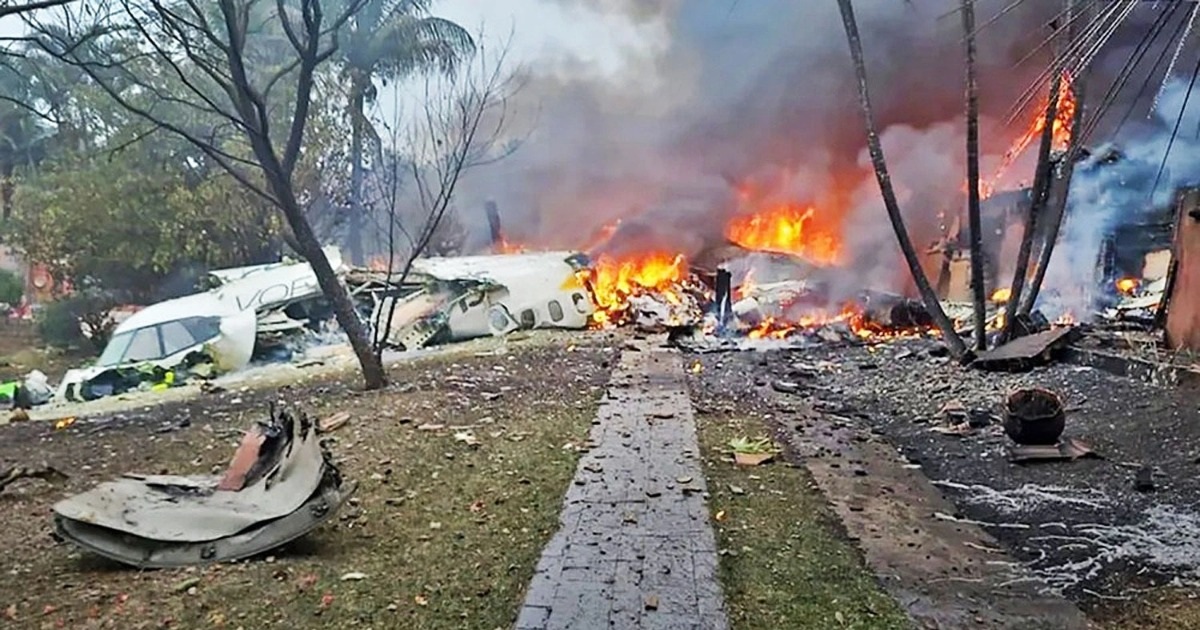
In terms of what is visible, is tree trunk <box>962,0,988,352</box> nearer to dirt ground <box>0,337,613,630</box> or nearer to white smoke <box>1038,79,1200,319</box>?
white smoke <box>1038,79,1200,319</box>

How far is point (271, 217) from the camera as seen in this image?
2127 centimetres

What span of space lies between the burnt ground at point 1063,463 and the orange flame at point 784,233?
437 inches

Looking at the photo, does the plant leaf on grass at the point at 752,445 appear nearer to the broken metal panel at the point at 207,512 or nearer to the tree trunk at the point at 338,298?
the broken metal panel at the point at 207,512

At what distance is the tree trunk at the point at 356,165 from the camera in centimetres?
2009

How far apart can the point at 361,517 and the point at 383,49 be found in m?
18.9

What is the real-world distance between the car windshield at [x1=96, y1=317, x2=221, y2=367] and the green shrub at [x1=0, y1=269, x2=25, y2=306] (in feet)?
35.5

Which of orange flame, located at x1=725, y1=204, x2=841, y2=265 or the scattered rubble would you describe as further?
orange flame, located at x1=725, y1=204, x2=841, y2=265

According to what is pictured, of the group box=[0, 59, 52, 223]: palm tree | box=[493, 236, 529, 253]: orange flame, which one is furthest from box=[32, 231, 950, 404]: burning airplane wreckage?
box=[0, 59, 52, 223]: palm tree

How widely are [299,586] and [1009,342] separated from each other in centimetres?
1030

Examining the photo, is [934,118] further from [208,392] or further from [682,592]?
[682,592]

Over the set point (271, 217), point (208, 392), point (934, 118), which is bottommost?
point (208, 392)

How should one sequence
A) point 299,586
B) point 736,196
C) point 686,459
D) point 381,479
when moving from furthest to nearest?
point 736,196 < point 686,459 < point 381,479 < point 299,586

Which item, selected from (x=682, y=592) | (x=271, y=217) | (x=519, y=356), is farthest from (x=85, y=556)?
(x=271, y=217)

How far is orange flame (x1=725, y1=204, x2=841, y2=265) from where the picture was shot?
22562 millimetres
